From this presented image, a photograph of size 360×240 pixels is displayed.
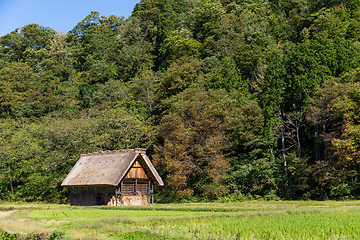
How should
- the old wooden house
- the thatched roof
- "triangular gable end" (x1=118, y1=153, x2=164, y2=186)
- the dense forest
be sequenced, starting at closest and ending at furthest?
the dense forest → the thatched roof → the old wooden house → "triangular gable end" (x1=118, y1=153, x2=164, y2=186)

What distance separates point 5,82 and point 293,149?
50336 mm

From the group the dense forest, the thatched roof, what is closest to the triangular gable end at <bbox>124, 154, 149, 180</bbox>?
the thatched roof

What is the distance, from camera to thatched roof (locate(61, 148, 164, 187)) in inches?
1169

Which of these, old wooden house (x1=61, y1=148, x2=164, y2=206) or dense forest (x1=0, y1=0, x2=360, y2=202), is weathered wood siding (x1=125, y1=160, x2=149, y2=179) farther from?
dense forest (x1=0, y1=0, x2=360, y2=202)

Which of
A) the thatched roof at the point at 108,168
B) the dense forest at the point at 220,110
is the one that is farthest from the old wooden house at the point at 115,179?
the dense forest at the point at 220,110

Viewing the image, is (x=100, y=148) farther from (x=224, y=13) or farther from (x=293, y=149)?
(x=224, y=13)

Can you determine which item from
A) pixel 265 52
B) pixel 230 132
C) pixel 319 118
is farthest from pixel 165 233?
pixel 265 52

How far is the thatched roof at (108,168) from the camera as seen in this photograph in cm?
2970

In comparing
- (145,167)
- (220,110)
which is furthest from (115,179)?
(220,110)

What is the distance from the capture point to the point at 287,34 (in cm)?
5034

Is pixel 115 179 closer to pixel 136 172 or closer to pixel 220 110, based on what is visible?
pixel 136 172

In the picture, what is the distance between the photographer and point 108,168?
31.3 metres

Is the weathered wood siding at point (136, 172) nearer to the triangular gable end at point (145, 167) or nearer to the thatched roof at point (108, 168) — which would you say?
the triangular gable end at point (145, 167)

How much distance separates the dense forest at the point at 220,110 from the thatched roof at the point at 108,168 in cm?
243
